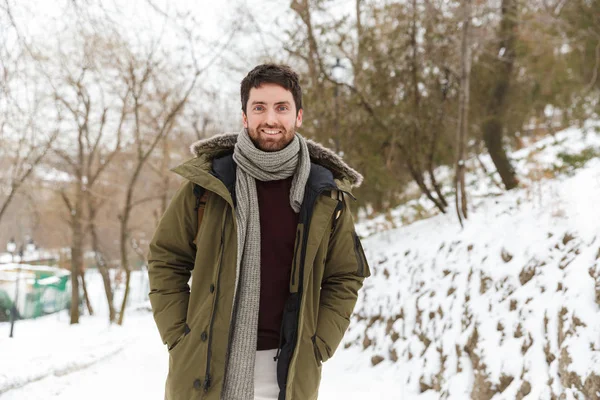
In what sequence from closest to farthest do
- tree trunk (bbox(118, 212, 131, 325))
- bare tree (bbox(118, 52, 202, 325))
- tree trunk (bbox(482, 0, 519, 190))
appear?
tree trunk (bbox(482, 0, 519, 190)), bare tree (bbox(118, 52, 202, 325)), tree trunk (bbox(118, 212, 131, 325))

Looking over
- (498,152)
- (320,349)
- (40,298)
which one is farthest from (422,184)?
(40,298)

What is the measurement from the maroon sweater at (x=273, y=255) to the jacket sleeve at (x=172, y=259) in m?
0.29

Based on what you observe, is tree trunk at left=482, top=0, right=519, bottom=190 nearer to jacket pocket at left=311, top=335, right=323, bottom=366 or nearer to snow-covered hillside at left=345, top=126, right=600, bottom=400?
snow-covered hillside at left=345, top=126, right=600, bottom=400

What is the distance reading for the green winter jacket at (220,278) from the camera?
1862 millimetres

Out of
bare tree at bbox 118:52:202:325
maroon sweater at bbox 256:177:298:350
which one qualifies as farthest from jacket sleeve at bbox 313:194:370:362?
bare tree at bbox 118:52:202:325

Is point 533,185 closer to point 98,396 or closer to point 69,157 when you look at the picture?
point 98,396

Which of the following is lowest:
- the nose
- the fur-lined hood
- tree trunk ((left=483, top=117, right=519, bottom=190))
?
the fur-lined hood

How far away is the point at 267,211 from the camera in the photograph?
203 cm

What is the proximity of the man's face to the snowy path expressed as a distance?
12.7 feet

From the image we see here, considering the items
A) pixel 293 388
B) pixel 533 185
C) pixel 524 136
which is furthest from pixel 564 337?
pixel 524 136

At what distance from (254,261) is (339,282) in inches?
17.9

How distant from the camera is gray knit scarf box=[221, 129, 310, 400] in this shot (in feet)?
6.14

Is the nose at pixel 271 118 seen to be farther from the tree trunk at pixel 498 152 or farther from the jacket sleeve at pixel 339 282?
the tree trunk at pixel 498 152

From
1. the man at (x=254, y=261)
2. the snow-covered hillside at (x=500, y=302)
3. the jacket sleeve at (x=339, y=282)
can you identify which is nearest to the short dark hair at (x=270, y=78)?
the man at (x=254, y=261)
